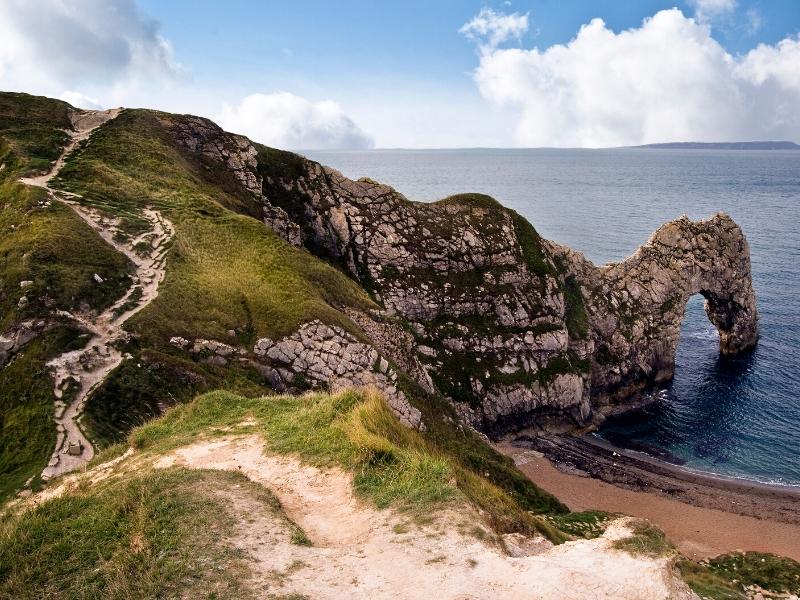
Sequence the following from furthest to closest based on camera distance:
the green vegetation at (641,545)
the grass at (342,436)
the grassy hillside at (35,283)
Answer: the grassy hillside at (35,283) < the grass at (342,436) < the green vegetation at (641,545)

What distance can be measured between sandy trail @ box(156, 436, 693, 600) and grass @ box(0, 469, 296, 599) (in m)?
0.59

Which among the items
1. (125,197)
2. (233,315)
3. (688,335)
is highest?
(125,197)

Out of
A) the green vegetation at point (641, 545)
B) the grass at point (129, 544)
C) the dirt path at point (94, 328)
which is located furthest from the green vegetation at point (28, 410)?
the green vegetation at point (641, 545)

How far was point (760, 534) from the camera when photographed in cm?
4506

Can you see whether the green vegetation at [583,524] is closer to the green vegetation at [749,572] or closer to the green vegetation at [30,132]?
the green vegetation at [749,572]

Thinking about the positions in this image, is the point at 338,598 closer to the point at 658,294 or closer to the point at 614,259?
the point at 658,294

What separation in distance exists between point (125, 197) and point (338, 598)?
52.3 m

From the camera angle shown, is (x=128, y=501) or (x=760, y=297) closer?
(x=128, y=501)

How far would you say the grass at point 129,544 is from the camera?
11.7 meters

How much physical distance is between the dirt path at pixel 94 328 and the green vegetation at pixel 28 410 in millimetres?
484

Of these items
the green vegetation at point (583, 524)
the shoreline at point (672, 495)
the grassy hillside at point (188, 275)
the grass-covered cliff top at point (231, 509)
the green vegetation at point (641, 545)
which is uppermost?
the grassy hillside at point (188, 275)

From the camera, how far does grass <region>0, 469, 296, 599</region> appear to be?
1170 cm

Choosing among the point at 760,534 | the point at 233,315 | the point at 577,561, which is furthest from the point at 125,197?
the point at 760,534

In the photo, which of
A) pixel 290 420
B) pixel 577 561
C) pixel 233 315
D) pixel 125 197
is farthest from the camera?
pixel 125 197
